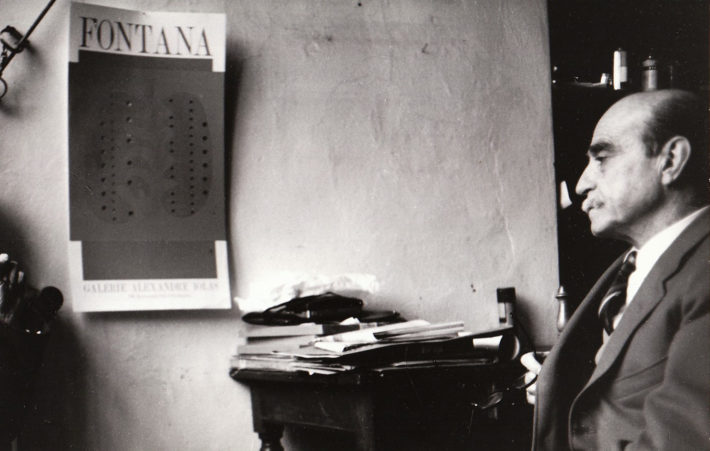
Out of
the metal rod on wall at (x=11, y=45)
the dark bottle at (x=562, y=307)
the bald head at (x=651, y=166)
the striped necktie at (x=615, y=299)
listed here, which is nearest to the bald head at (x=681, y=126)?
the bald head at (x=651, y=166)

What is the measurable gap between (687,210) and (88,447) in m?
1.24

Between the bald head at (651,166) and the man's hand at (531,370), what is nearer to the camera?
the bald head at (651,166)

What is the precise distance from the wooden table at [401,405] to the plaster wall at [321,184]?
251 millimetres

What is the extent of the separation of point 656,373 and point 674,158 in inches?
9.5

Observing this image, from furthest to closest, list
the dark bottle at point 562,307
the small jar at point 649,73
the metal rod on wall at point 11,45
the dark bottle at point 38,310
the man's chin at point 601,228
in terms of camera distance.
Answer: the dark bottle at point 562,307
the metal rod on wall at point 11,45
the dark bottle at point 38,310
the small jar at point 649,73
the man's chin at point 601,228

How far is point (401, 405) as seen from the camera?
1.30 meters

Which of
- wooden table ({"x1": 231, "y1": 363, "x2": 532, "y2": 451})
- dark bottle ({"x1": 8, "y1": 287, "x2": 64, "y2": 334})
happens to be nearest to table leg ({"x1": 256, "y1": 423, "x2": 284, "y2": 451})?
wooden table ({"x1": 231, "y1": 363, "x2": 532, "y2": 451})

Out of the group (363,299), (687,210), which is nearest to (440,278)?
(363,299)

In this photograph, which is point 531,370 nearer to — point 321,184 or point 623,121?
point 623,121

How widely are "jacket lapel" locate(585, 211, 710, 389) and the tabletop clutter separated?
1.57 feet

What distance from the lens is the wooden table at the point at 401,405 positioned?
4.17ft

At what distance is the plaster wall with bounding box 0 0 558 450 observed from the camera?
152 centimetres

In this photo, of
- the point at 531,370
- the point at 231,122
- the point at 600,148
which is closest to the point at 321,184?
the point at 231,122

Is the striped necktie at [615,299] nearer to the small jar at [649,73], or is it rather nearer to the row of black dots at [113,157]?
the small jar at [649,73]
